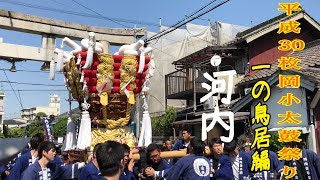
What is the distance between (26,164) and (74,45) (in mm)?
2063

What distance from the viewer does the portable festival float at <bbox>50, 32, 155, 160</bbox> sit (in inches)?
239

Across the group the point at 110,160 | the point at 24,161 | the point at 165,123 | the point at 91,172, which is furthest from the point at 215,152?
the point at 165,123

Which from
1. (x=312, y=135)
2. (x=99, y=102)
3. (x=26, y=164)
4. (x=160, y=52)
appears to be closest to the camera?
(x=26, y=164)

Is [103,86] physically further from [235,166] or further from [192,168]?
[235,166]

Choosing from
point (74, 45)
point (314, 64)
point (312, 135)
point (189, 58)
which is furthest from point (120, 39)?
point (74, 45)

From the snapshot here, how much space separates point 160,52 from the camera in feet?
84.1

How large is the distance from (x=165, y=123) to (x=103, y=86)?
1442 cm

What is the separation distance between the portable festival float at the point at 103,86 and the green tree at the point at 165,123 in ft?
43.4

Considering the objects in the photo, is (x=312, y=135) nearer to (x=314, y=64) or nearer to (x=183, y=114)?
(x=314, y=64)

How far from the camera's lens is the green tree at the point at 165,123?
1994cm

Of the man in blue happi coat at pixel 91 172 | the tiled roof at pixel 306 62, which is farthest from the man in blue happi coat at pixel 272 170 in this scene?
the tiled roof at pixel 306 62

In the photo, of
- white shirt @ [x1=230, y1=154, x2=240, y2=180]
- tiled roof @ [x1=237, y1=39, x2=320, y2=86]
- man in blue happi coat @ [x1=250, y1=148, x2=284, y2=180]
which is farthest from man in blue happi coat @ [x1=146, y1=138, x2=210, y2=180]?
tiled roof @ [x1=237, y1=39, x2=320, y2=86]

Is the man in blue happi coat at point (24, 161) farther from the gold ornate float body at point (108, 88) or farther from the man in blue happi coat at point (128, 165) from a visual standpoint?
the man in blue happi coat at point (128, 165)

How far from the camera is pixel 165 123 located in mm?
20359
